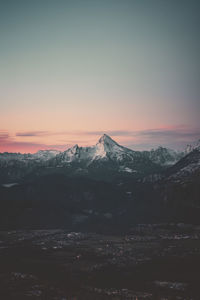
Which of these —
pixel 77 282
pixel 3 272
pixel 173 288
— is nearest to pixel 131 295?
pixel 173 288

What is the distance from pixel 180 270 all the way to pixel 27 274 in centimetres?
8801

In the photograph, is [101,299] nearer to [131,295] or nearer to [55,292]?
[131,295]

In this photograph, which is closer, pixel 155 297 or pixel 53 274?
pixel 155 297

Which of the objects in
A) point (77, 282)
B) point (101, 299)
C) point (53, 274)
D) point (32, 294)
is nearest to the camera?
point (101, 299)

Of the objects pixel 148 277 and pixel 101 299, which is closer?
pixel 101 299

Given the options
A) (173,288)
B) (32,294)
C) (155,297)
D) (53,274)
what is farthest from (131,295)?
(53,274)

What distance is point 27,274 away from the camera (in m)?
192

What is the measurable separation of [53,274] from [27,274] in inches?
597

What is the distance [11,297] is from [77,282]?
3602cm

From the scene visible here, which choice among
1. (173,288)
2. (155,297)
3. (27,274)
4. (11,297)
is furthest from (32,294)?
(173,288)

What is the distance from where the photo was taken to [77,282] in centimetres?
17200

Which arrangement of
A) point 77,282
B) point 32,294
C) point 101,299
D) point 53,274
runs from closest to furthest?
point 101,299 < point 32,294 < point 77,282 < point 53,274

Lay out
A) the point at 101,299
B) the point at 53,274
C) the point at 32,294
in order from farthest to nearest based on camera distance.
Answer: the point at 53,274 < the point at 32,294 < the point at 101,299

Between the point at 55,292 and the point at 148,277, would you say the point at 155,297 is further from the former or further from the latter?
the point at 55,292
